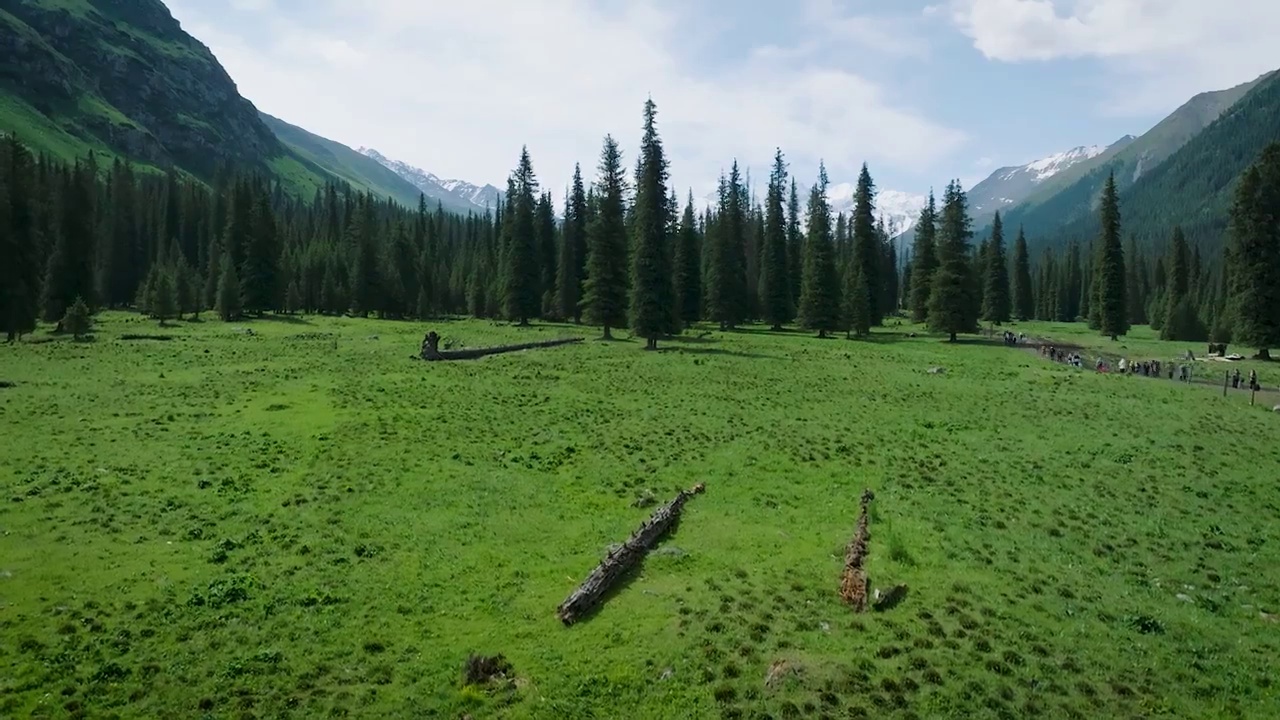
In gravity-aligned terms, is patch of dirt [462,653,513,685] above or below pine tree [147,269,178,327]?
below

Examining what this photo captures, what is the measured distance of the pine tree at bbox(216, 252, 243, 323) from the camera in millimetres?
90188

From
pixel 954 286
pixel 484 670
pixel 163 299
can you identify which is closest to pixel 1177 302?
pixel 954 286

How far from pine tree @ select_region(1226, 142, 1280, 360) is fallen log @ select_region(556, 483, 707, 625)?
6736cm

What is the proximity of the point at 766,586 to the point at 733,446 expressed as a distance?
13.2 m

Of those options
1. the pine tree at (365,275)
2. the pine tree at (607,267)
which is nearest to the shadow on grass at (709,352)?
the pine tree at (607,267)

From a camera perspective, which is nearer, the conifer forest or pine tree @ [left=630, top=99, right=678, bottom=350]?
the conifer forest

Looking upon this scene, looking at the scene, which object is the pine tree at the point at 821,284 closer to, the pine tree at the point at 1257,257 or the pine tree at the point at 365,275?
the pine tree at the point at 1257,257

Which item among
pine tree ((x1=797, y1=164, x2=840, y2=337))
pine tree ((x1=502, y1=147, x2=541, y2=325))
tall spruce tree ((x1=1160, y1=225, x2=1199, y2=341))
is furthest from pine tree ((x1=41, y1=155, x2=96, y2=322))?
tall spruce tree ((x1=1160, y1=225, x2=1199, y2=341))

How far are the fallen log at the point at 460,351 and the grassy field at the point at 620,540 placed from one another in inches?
564

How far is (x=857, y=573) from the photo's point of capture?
16047 mm

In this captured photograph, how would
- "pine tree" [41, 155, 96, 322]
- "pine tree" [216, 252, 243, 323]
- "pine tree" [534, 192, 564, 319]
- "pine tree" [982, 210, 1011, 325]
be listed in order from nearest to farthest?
"pine tree" [41, 155, 96, 322]
"pine tree" [216, 252, 243, 323]
"pine tree" [534, 192, 564, 319]
"pine tree" [982, 210, 1011, 325]

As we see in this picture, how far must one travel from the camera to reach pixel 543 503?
22.0 meters

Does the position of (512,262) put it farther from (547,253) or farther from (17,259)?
(17,259)

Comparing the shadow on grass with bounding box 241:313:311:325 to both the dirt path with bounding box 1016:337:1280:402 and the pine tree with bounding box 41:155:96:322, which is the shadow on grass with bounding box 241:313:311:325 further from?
the dirt path with bounding box 1016:337:1280:402
